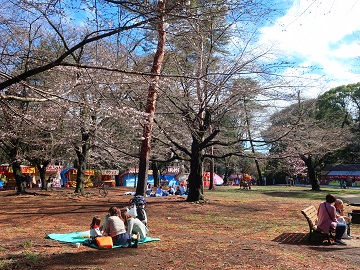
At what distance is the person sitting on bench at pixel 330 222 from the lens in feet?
26.5

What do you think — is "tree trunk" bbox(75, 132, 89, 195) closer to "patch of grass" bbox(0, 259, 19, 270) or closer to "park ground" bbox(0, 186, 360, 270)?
"park ground" bbox(0, 186, 360, 270)

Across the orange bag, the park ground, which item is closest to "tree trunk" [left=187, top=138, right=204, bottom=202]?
the park ground

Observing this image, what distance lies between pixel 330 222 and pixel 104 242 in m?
4.68


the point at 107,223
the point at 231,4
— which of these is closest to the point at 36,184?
the point at 107,223

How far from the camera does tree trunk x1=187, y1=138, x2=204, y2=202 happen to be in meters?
18.1

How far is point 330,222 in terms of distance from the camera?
26.5ft

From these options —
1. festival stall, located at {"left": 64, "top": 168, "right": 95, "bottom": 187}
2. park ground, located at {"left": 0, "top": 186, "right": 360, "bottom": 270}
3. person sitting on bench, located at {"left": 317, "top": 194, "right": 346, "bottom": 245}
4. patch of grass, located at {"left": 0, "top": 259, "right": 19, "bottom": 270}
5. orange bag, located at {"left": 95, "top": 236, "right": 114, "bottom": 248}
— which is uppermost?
festival stall, located at {"left": 64, "top": 168, "right": 95, "bottom": 187}

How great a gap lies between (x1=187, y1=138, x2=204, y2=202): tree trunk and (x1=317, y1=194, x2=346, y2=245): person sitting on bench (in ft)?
32.4

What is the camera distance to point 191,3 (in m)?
6.31

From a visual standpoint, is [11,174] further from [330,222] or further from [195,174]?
[330,222]

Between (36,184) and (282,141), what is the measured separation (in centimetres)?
3523

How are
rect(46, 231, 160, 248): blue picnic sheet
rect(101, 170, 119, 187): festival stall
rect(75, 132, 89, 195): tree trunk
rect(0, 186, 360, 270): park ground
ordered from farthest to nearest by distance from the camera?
1. rect(101, 170, 119, 187): festival stall
2. rect(75, 132, 89, 195): tree trunk
3. rect(46, 231, 160, 248): blue picnic sheet
4. rect(0, 186, 360, 270): park ground

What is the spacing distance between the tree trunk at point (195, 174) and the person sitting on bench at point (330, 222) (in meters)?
9.88

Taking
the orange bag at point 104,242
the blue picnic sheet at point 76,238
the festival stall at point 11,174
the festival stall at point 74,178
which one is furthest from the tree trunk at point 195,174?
the festival stall at point 11,174
